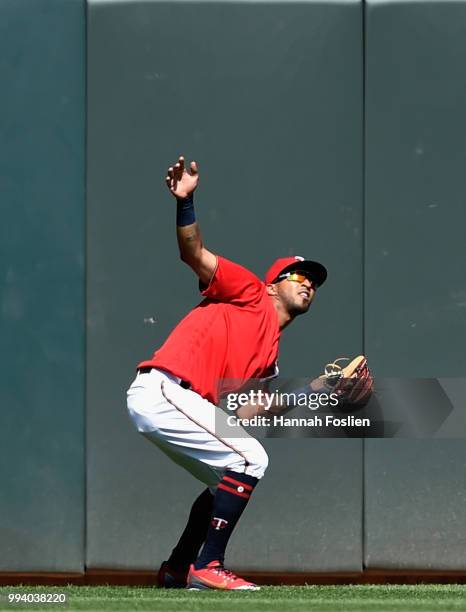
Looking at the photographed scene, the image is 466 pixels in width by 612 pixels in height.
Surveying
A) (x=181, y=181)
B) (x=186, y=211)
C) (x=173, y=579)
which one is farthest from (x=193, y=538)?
(x=181, y=181)

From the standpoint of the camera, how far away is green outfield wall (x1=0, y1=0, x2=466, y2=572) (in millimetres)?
7684

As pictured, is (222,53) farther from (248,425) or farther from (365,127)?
(248,425)

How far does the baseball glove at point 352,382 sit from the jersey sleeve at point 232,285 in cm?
81

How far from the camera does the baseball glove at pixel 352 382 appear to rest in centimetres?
722

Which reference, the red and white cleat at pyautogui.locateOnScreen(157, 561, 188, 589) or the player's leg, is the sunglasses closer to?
the player's leg

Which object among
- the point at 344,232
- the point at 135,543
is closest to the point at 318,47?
the point at 344,232

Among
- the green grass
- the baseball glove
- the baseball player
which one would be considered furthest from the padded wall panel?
the baseball player

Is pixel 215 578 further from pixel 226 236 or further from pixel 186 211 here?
pixel 226 236

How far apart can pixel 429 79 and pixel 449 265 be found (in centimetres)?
93

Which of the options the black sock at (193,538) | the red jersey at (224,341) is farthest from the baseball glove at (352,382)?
the black sock at (193,538)

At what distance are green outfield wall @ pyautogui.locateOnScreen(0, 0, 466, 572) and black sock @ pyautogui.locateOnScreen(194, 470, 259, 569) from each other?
4.41 feet

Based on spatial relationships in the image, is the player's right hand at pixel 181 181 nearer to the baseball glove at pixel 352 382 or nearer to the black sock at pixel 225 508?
the black sock at pixel 225 508

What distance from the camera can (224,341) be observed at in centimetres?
646

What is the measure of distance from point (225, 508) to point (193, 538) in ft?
1.59
